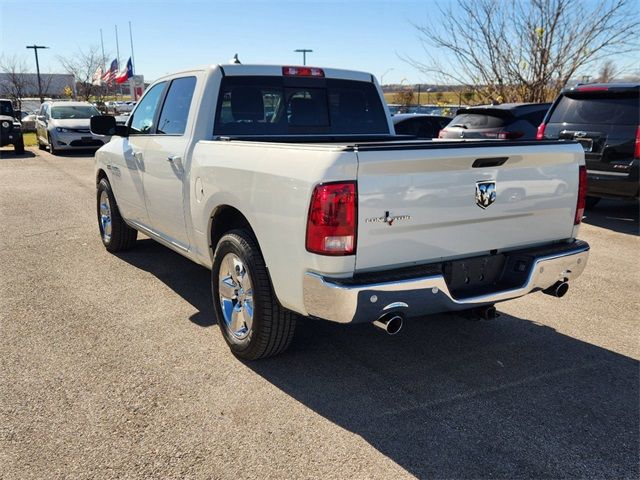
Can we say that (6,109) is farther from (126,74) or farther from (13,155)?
(126,74)

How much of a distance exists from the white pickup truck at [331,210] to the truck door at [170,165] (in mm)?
20

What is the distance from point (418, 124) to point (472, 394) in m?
10.1

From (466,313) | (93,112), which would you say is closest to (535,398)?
(466,313)

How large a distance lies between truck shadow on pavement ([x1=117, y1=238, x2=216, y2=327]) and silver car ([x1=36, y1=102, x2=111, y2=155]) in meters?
13.4

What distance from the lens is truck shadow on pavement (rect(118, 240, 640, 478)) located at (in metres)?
2.82

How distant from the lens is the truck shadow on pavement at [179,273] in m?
4.81

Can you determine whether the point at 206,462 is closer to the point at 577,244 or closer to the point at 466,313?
the point at 466,313

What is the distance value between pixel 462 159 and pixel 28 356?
317 cm

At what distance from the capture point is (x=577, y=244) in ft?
12.7

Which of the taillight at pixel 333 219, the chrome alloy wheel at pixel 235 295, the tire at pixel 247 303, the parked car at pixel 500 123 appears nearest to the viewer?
the taillight at pixel 333 219

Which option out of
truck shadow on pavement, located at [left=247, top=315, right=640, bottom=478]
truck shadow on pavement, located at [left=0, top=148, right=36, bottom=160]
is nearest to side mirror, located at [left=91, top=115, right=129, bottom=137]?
truck shadow on pavement, located at [left=247, top=315, right=640, bottom=478]

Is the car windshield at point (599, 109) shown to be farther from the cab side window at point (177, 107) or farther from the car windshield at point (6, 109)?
the car windshield at point (6, 109)

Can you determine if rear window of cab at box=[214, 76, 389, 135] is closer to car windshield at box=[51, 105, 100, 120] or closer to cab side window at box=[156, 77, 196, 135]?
cab side window at box=[156, 77, 196, 135]

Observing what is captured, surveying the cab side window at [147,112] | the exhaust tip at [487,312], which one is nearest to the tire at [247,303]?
the exhaust tip at [487,312]
